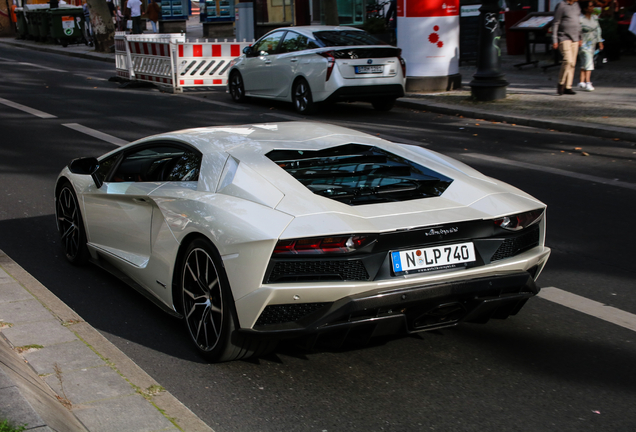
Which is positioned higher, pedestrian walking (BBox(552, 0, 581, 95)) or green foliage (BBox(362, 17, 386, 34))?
green foliage (BBox(362, 17, 386, 34))

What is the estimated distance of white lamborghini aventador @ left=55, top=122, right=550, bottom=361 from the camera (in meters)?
3.55

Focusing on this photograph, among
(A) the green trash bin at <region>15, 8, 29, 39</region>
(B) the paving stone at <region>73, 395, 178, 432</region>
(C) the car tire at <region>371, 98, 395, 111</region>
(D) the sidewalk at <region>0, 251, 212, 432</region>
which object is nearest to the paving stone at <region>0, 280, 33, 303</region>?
(D) the sidewalk at <region>0, 251, 212, 432</region>

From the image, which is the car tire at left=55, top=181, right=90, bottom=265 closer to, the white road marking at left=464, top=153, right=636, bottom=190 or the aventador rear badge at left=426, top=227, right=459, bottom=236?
the aventador rear badge at left=426, top=227, right=459, bottom=236

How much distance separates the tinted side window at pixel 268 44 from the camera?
1560 cm

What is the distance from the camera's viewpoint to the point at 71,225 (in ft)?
19.1

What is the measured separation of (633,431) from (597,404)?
0.87 ft

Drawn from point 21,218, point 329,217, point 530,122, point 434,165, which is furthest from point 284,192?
point 530,122

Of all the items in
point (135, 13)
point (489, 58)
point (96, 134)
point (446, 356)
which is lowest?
point (446, 356)

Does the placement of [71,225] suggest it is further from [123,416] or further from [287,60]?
[287,60]

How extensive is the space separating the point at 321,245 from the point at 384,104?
1171 centimetres

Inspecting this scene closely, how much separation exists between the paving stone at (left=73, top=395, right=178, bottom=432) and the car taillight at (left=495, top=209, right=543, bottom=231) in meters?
1.90

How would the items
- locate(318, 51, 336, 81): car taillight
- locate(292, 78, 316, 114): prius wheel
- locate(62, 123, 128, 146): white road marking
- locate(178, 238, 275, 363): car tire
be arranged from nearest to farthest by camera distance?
locate(178, 238, 275, 363): car tire → locate(62, 123, 128, 146): white road marking → locate(318, 51, 336, 81): car taillight → locate(292, 78, 316, 114): prius wheel

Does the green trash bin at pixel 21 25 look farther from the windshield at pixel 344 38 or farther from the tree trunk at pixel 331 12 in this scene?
the windshield at pixel 344 38

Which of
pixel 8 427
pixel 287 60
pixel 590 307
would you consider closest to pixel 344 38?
pixel 287 60
